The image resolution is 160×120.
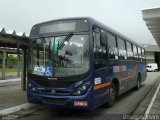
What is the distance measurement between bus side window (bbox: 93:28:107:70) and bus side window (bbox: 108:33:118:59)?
80cm

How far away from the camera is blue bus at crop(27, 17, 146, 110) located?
7.90 meters

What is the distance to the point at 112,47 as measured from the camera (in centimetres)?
1028

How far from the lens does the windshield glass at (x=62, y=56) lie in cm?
798

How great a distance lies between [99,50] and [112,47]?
68.5 inches

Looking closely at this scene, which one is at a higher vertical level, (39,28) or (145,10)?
(145,10)

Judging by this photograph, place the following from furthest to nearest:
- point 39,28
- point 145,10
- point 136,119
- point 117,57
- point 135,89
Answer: point 135,89 → point 145,10 → point 117,57 → point 39,28 → point 136,119

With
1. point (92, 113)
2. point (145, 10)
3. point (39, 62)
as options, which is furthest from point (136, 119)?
point (145, 10)

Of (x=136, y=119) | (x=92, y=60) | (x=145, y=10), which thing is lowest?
(x=136, y=119)

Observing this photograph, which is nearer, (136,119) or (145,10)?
(136,119)

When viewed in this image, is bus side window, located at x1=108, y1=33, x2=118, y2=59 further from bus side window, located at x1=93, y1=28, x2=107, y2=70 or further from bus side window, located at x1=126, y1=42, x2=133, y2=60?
bus side window, located at x1=126, y1=42, x2=133, y2=60

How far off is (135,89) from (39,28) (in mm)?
9114

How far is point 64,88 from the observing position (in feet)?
26.3

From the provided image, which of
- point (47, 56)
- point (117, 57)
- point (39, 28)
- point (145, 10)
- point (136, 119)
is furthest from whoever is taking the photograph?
point (145, 10)

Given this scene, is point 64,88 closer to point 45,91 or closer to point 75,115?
point 45,91
